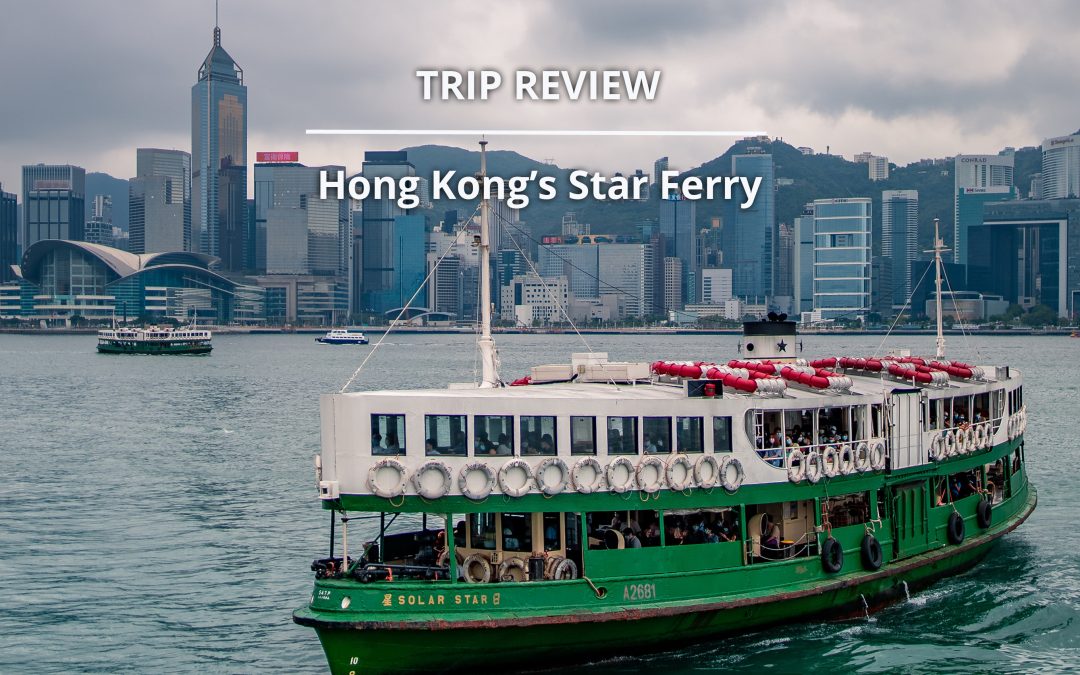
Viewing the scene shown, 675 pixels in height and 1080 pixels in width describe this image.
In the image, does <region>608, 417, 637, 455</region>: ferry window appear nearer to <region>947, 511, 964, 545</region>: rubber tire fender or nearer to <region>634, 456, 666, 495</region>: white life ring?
<region>634, 456, 666, 495</region>: white life ring

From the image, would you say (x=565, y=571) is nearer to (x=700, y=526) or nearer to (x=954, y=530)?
(x=700, y=526)

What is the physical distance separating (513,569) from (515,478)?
1533mm

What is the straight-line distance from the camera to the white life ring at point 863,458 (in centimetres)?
2289

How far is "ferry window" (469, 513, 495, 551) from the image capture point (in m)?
20.0

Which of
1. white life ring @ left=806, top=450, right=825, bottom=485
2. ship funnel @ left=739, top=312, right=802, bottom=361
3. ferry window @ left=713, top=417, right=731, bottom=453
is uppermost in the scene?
ship funnel @ left=739, top=312, right=802, bottom=361

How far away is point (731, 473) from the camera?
68.0 ft

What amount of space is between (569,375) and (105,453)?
30.0 metres

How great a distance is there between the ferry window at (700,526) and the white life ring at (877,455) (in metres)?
3.37

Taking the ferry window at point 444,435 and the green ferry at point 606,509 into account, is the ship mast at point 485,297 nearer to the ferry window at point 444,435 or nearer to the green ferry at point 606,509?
the green ferry at point 606,509

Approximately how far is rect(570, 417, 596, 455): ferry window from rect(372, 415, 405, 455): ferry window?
2598 mm

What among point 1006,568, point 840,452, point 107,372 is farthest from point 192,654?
point 107,372


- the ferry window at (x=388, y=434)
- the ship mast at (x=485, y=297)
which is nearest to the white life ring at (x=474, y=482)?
the ferry window at (x=388, y=434)

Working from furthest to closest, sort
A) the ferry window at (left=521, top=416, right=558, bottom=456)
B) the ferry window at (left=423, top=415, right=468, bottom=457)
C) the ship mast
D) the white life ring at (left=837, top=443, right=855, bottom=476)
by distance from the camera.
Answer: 1. the white life ring at (left=837, top=443, right=855, bottom=476)
2. the ship mast
3. the ferry window at (left=521, top=416, right=558, bottom=456)
4. the ferry window at (left=423, top=415, right=468, bottom=457)

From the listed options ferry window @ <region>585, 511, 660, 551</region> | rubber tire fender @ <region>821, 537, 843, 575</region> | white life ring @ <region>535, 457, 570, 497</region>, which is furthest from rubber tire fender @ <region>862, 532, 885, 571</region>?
white life ring @ <region>535, 457, 570, 497</region>
